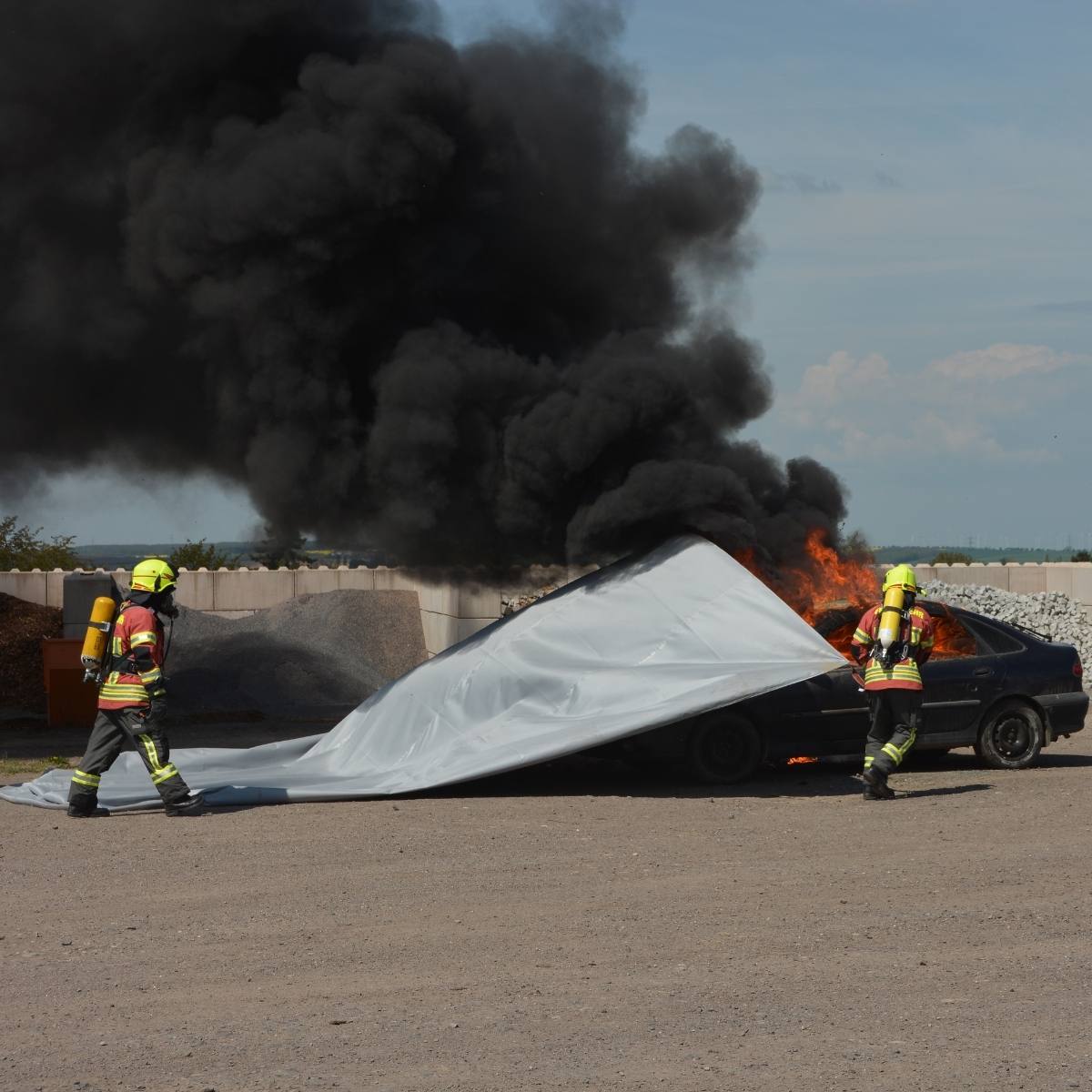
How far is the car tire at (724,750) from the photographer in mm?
11305

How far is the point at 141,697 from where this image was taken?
10.1m

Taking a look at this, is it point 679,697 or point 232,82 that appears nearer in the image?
point 679,697

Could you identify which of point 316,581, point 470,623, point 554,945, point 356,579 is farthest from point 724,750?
point 316,581

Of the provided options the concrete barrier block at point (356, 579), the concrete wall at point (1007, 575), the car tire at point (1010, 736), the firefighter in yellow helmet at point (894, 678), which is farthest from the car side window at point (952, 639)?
the concrete barrier block at point (356, 579)

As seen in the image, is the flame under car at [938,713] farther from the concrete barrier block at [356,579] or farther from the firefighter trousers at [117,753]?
the concrete barrier block at [356,579]

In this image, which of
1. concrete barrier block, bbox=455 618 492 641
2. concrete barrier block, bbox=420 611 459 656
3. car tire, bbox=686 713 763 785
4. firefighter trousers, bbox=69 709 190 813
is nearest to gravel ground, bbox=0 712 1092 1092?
firefighter trousers, bbox=69 709 190 813

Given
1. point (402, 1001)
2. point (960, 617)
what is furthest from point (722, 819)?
point (402, 1001)

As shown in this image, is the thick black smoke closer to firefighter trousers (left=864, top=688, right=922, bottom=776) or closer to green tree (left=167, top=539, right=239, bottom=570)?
firefighter trousers (left=864, top=688, right=922, bottom=776)

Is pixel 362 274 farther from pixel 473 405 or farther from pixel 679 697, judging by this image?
pixel 679 697

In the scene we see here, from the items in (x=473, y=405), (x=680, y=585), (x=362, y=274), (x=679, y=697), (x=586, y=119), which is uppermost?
(x=586, y=119)

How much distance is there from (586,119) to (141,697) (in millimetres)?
8588

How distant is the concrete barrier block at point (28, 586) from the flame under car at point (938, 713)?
1588 cm

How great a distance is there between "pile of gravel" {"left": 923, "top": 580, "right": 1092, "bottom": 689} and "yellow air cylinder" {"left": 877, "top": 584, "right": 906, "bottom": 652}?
11.0 meters

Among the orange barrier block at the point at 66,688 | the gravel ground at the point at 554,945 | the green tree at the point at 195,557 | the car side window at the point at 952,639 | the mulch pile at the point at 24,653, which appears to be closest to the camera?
the gravel ground at the point at 554,945
